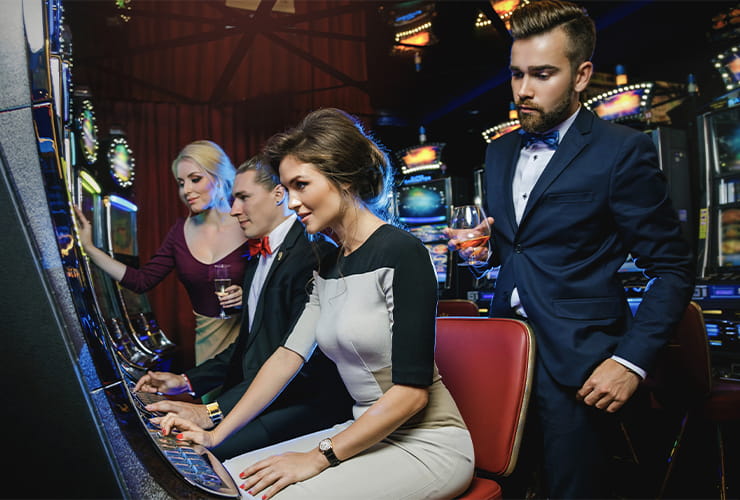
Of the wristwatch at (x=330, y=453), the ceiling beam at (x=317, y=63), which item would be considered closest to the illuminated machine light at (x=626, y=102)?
the ceiling beam at (x=317, y=63)

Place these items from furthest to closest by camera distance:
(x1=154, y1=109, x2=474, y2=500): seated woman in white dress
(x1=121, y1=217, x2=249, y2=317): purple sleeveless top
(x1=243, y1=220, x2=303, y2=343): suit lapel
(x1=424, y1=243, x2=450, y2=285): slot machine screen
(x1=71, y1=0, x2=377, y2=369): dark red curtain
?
1. (x1=424, y1=243, x2=450, y2=285): slot machine screen
2. (x1=71, y1=0, x2=377, y2=369): dark red curtain
3. (x1=121, y1=217, x2=249, y2=317): purple sleeveless top
4. (x1=243, y1=220, x2=303, y2=343): suit lapel
5. (x1=154, y1=109, x2=474, y2=500): seated woman in white dress

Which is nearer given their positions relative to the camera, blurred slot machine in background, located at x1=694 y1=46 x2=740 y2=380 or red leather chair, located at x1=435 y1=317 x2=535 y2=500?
red leather chair, located at x1=435 y1=317 x2=535 y2=500

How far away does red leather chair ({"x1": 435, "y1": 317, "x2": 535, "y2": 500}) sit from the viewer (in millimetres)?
1151

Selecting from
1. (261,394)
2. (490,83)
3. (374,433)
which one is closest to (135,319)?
(261,394)

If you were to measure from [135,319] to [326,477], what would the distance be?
256 cm

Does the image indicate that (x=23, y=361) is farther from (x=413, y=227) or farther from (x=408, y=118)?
(x=408, y=118)

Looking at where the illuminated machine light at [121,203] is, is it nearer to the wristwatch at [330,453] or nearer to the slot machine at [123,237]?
the slot machine at [123,237]

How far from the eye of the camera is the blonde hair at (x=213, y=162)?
7.99ft

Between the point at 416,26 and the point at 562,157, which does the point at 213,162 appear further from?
the point at 416,26

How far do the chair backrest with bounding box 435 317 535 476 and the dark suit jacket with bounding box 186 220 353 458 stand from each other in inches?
13.6

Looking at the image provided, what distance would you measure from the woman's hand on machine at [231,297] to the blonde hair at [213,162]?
19.3 inches

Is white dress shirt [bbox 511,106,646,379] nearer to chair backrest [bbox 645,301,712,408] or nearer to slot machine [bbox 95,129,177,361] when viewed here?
chair backrest [bbox 645,301,712,408]

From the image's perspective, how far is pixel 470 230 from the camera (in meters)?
1.35

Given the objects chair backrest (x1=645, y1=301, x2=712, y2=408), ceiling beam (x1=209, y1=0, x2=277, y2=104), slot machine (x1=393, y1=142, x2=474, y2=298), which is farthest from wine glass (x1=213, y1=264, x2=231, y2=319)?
slot machine (x1=393, y1=142, x2=474, y2=298)
